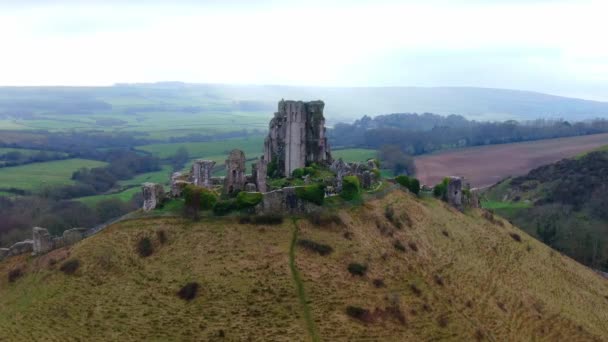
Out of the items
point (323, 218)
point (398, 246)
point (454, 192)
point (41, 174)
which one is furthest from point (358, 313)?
point (41, 174)

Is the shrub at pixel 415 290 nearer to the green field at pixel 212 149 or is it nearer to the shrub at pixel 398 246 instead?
the shrub at pixel 398 246

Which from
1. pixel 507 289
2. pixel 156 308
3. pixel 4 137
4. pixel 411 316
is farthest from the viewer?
pixel 4 137

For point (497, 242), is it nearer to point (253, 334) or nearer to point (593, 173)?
point (253, 334)

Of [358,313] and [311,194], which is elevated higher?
[311,194]

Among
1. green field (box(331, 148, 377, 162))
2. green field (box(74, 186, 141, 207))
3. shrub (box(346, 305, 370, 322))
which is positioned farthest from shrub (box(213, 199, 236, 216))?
green field (box(331, 148, 377, 162))

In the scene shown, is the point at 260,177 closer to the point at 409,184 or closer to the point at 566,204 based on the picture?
the point at 409,184

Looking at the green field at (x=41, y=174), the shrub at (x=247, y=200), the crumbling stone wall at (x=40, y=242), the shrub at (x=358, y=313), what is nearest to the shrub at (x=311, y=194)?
the shrub at (x=247, y=200)

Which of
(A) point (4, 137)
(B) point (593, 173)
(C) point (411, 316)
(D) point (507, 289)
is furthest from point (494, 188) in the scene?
(A) point (4, 137)
